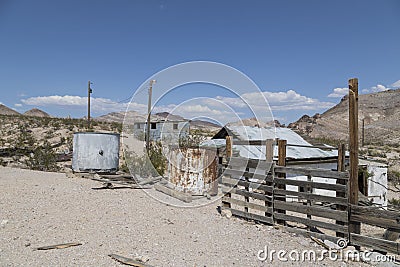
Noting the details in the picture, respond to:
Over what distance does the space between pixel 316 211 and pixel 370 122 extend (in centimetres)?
8854

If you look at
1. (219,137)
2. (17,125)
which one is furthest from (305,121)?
(219,137)

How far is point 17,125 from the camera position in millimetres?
34594

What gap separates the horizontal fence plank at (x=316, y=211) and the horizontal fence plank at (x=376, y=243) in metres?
0.33

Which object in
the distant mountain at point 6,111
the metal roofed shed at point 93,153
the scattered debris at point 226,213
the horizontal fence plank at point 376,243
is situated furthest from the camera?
the distant mountain at point 6,111

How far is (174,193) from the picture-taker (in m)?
9.04

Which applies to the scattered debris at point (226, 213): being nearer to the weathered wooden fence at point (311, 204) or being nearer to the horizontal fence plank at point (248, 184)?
the weathered wooden fence at point (311, 204)

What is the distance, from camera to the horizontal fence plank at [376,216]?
16.3 feet

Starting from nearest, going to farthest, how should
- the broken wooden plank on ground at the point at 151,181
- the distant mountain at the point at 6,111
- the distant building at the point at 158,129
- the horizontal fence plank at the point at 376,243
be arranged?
the horizontal fence plank at the point at 376,243
the broken wooden plank on ground at the point at 151,181
the distant building at the point at 158,129
the distant mountain at the point at 6,111

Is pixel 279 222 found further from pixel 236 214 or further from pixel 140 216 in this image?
pixel 140 216

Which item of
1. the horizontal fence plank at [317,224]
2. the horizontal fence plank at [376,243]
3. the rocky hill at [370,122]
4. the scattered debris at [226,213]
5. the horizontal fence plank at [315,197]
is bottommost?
the scattered debris at [226,213]

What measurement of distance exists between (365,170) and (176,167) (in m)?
8.13

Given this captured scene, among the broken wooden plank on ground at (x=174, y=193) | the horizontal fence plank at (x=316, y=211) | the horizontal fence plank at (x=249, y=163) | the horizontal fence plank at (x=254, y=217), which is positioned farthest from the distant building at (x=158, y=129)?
the horizontal fence plank at (x=316, y=211)

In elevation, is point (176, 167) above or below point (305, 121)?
below

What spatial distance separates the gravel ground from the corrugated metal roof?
13.4ft
